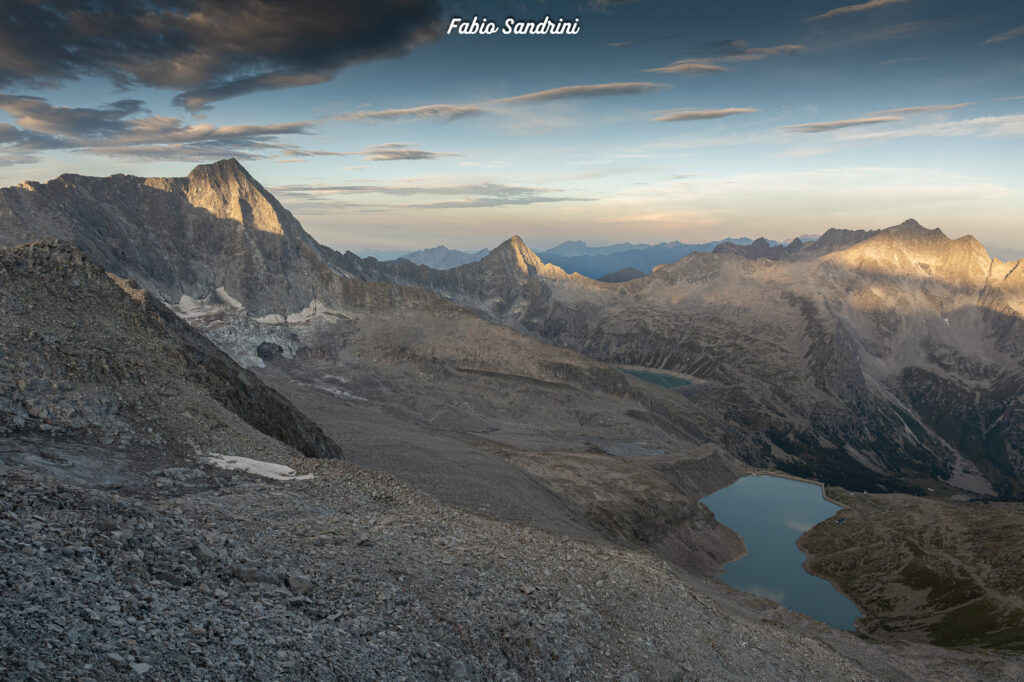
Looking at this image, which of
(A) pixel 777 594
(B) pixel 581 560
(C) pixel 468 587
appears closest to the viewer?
(C) pixel 468 587

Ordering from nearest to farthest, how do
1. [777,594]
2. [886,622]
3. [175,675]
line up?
[175,675], [886,622], [777,594]

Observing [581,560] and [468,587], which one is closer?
[468,587]

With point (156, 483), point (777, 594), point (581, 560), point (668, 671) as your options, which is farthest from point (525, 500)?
point (777, 594)

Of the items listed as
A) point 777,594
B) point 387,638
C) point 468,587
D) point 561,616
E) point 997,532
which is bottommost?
point 777,594

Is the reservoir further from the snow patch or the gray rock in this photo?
the gray rock

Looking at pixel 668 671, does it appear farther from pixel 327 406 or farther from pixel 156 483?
pixel 327 406

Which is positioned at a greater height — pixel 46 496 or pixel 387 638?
pixel 46 496
